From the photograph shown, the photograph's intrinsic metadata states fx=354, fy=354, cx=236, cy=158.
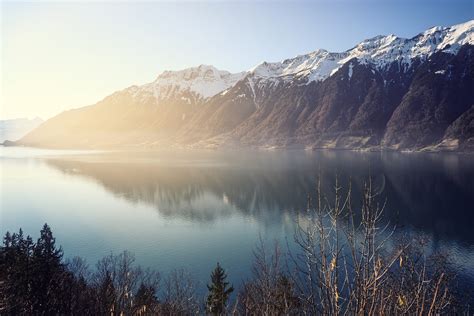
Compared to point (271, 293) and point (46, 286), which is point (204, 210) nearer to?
point (46, 286)

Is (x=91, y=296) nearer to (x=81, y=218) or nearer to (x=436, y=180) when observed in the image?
(x=81, y=218)

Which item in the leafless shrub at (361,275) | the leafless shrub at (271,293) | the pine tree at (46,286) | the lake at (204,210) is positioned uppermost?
the leafless shrub at (361,275)

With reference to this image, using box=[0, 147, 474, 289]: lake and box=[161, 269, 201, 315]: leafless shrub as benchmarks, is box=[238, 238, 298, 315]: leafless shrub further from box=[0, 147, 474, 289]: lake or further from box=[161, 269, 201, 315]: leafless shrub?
box=[0, 147, 474, 289]: lake

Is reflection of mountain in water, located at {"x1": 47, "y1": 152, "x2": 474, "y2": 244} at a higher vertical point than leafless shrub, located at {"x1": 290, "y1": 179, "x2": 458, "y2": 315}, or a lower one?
lower

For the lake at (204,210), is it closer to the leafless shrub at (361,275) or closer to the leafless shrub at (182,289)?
the leafless shrub at (182,289)

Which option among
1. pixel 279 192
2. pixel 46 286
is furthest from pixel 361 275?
pixel 279 192

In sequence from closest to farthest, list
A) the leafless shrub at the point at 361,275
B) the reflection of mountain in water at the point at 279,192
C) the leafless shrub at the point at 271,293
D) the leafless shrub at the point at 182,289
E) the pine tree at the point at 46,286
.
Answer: the leafless shrub at the point at 361,275
the leafless shrub at the point at 271,293
the pine tree at the point at 46,286
the leafless shrub at the point at 182,289
the reflection of mountain in water at the point at 279,192

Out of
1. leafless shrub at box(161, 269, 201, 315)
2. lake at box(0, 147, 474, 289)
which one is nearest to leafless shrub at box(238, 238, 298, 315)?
leafless shrub at box(161, 269, 201, 315)

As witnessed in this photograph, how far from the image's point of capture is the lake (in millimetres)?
44906

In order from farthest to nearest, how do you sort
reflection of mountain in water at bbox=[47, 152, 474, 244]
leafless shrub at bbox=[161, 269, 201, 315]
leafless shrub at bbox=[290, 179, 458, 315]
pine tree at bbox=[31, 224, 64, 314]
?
1. reflection of mountain in water at bbox=[47, 152, 474, 244]
2. leafless shrub at bbox=[161, 269, 201, 315]
3. pine tree at bbox=[31, 224, 64, 314]
4. leafless shrub at bbox=[290, 179, 458, 315]

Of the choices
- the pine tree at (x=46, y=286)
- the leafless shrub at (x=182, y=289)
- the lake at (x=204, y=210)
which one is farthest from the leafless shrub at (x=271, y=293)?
the pine tree at (x=46, y=286)

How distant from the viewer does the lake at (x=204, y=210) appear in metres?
44.9

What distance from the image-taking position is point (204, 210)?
70.9 metres

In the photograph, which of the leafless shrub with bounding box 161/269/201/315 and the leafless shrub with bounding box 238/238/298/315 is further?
the leafless shrub with bounding box 161/269/201/315
